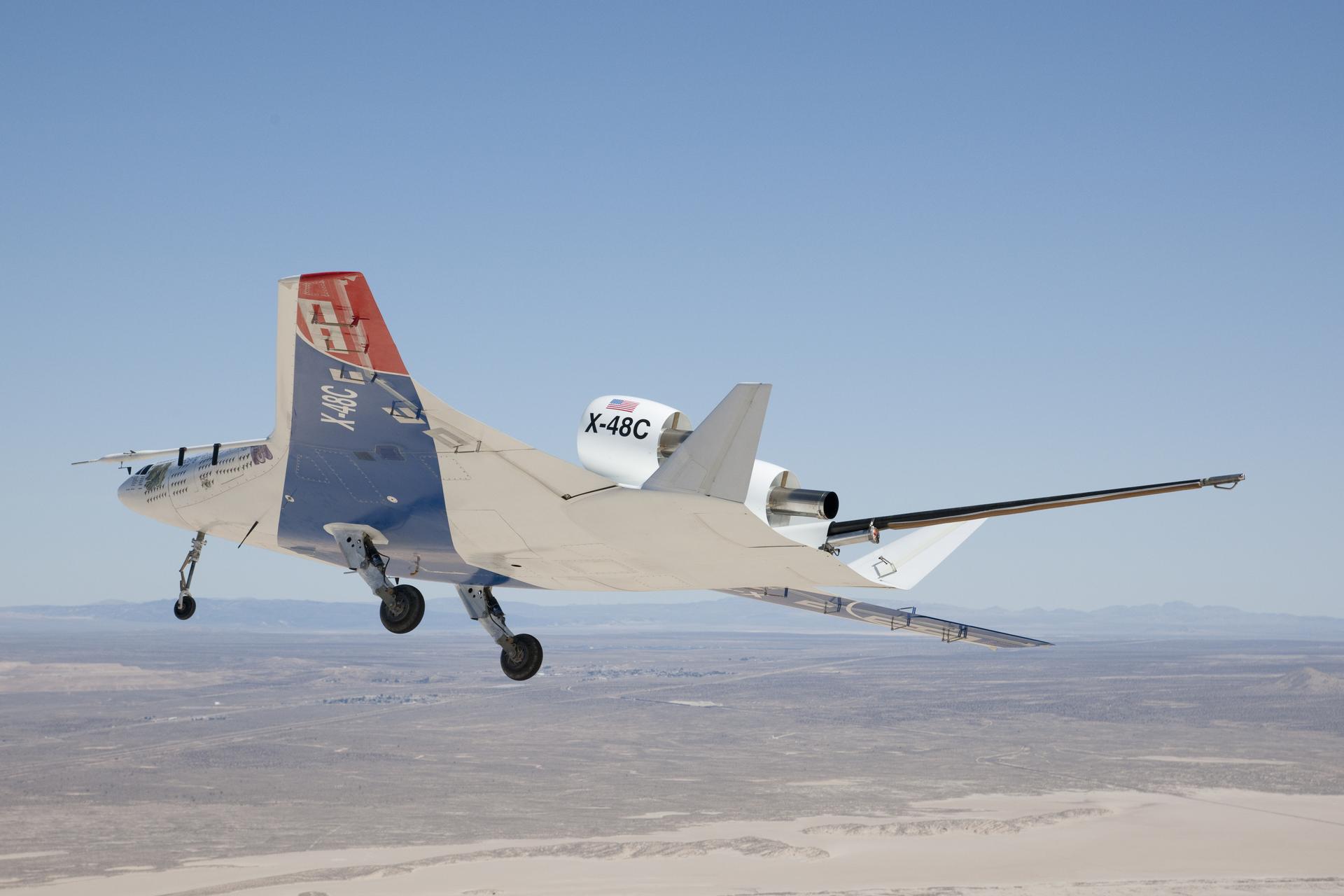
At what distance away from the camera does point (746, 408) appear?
52.1 feet

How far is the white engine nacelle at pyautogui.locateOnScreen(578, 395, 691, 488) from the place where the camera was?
21.1 meters

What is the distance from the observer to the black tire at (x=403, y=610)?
21.6m

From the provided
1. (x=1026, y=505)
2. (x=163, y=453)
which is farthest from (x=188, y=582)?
(x=1026, y=505)

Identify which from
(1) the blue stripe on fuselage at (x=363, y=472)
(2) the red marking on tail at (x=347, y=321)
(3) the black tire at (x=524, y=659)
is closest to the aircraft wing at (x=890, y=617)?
(3) the black tire at (x=524, y=659)

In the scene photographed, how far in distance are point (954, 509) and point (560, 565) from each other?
7610 mm

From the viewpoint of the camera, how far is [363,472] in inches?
791

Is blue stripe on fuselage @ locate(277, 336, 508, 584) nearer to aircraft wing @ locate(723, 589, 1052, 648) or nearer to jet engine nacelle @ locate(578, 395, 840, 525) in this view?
jet engine nacelle @ locate(578, 395, 840, 525)

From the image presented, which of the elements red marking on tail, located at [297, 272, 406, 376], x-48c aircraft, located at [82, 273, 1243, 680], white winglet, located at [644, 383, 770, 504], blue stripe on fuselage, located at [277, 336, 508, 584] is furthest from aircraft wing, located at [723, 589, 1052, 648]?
red marking on tail, located at [297, 272, 406, 376]

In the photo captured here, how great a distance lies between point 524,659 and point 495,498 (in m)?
6.41

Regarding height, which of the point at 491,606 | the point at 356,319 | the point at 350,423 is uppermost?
the point at 356,319

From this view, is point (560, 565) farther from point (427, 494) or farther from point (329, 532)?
point (329, 532)

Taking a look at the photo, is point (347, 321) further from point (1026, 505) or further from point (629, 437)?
point (1026, 505)

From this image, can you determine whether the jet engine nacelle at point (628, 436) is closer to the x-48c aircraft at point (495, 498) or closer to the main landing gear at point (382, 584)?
the x-48c aircraft at point (495, 498)

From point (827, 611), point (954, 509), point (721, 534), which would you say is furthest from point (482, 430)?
point (827, 611)
